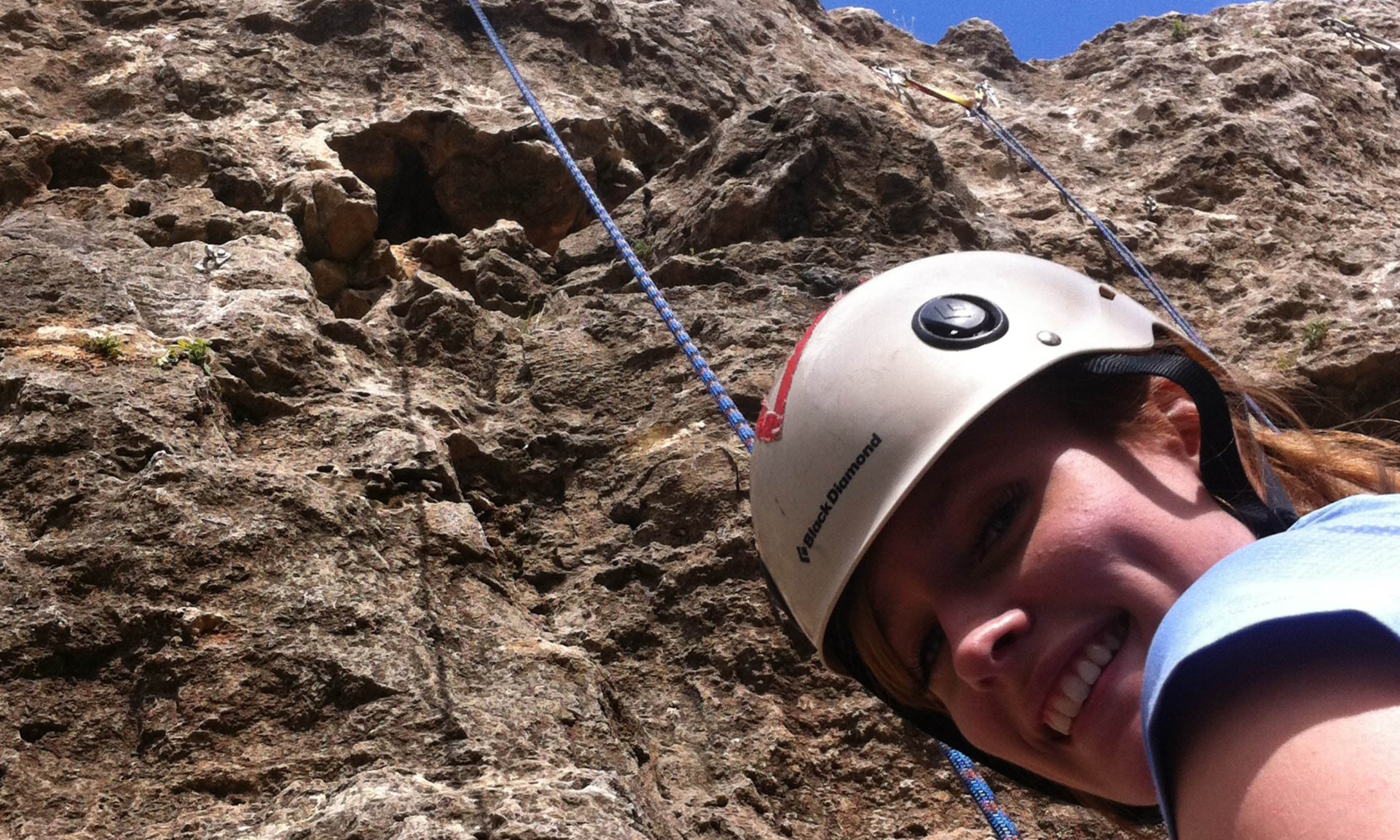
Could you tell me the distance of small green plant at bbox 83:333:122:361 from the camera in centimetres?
360

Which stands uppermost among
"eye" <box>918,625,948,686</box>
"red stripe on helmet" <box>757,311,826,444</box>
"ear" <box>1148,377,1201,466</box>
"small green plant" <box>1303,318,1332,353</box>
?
"ear" <box>1148,377,1201,466</box>

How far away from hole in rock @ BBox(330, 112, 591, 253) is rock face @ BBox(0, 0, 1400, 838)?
3cm

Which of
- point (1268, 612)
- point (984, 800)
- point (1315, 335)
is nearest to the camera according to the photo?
point (1268, 612)

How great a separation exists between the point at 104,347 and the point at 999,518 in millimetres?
3347

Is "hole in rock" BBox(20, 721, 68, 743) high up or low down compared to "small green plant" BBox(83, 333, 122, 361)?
down

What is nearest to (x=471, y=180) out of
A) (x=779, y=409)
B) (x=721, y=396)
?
(x=721, y=396)

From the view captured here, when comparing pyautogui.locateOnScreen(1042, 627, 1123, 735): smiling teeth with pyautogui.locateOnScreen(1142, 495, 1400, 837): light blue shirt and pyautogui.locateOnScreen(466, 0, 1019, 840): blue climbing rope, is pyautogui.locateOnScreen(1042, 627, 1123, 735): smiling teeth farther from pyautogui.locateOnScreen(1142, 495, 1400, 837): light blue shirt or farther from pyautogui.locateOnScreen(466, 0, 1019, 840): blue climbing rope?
pyautogui.locateOnScreen(466, 0, 1019, 840): blue climbing rope

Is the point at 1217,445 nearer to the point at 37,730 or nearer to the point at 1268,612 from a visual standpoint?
the point at 1268,612

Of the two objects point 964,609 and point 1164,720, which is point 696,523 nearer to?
point 964,609

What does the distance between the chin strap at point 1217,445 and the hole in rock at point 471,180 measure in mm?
5735

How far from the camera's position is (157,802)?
2416mm

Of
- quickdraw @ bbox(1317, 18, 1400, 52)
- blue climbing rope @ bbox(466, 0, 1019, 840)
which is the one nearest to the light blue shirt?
blue climbing rope @ bbox(466, 0, 1019, 840)

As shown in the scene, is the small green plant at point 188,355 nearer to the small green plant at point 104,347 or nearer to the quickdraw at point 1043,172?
the small green plant at point 104,347

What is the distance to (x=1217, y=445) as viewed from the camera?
4.87ft
